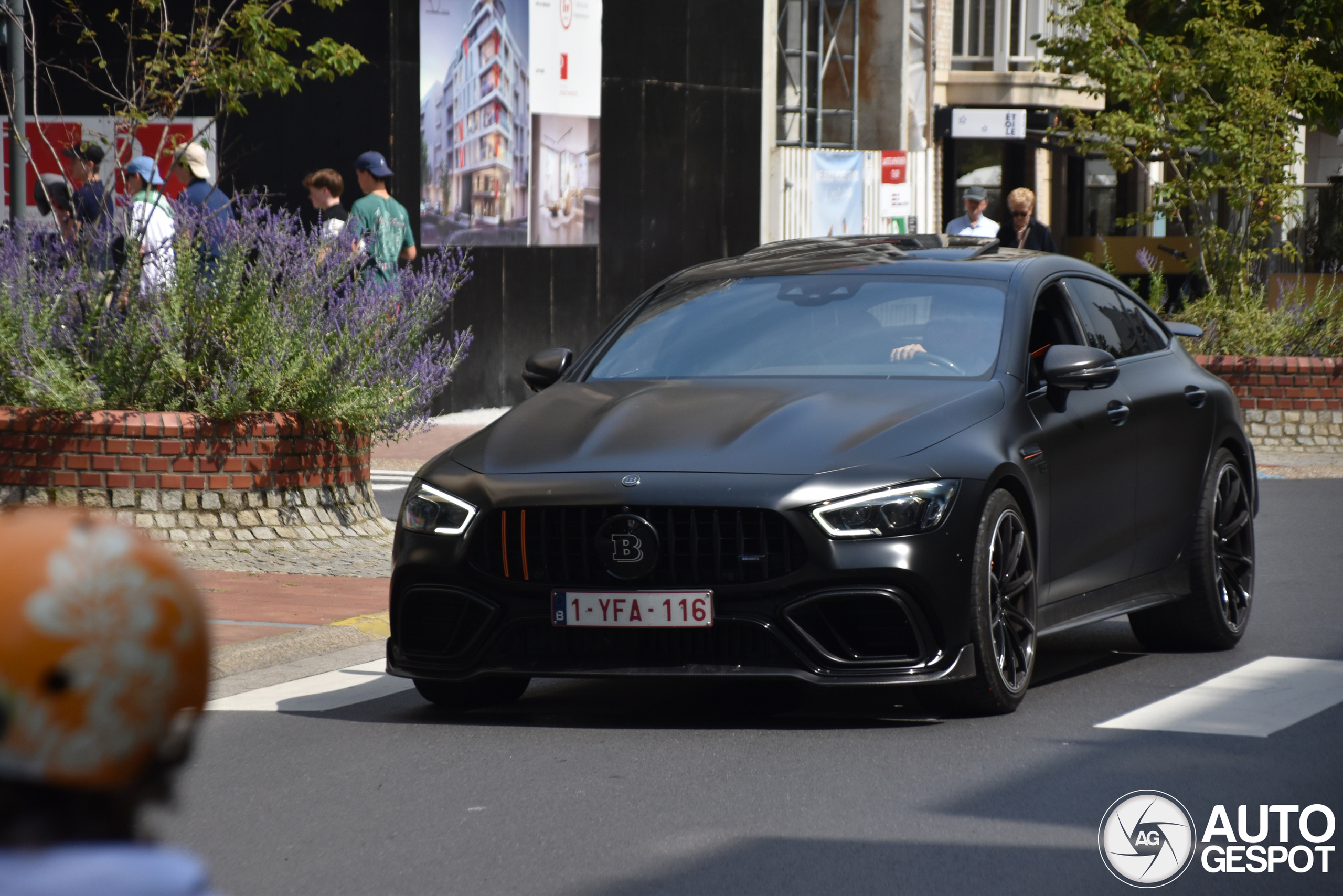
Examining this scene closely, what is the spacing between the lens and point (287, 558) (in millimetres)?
9844

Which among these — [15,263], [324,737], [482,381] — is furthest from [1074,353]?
[482,381]

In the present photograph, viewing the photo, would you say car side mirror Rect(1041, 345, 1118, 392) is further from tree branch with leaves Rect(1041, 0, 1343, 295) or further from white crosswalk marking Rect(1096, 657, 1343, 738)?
tree branch with leaves Rect(1041, 0, 1343, 295)

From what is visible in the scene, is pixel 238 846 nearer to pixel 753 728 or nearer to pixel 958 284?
pixel 753 728

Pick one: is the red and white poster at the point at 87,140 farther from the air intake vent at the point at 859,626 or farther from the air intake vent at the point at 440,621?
the air intake vent at the point at 859,626

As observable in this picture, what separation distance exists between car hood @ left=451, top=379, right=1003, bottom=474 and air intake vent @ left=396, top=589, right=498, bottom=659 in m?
0.41

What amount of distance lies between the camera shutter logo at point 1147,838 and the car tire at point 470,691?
7.08 feet

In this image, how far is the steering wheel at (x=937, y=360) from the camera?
6.94 meters

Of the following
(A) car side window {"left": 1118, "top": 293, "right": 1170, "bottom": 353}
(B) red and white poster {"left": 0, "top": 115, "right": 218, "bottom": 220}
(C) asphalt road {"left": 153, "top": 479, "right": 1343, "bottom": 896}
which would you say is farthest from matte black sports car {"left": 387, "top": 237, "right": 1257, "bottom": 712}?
(B) red and white poster {"left": 0, "top": 115, "right": 218, "bottom": 220}

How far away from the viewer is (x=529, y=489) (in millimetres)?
6180

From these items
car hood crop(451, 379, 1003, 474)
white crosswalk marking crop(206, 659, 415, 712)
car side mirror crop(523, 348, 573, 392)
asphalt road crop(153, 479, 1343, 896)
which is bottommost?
white crosswalk marking crop(206, 659, 415, 712)

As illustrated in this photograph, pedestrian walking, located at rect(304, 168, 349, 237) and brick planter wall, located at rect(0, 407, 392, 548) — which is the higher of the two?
pedestrian walking, located at rect(304, 168, 349, 237)

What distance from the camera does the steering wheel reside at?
22.8 ft

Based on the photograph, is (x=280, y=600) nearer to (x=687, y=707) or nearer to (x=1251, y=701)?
(x=687, y=707)

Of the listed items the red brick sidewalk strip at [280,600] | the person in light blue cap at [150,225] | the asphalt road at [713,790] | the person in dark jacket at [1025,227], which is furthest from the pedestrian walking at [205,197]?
the person in dark jacket at [1025,227]
